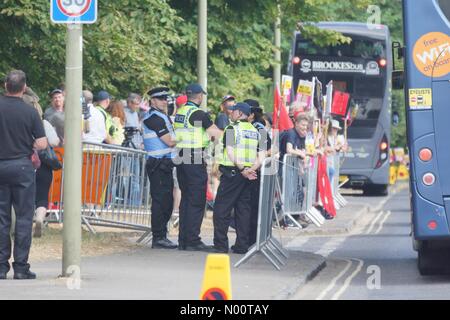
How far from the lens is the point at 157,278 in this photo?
547 inches

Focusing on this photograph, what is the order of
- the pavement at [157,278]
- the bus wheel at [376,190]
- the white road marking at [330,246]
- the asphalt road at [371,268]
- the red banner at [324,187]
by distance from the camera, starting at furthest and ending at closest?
the bus wheel at [376,190] → the red banner at [324,187] → the white road marking at [330,246] → the asphalt road at [371,268] → the pavement at [157,278]

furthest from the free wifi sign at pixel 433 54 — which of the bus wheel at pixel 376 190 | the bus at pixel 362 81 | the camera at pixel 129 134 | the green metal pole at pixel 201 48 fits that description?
the bus wheel at pixel 376 190

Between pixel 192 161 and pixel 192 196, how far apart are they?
0.42m

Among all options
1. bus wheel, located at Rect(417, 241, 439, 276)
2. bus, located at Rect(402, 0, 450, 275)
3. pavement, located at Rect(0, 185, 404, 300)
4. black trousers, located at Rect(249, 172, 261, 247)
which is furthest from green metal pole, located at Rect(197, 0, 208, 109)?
bus, located at Rect(402, 0, 450, 275)

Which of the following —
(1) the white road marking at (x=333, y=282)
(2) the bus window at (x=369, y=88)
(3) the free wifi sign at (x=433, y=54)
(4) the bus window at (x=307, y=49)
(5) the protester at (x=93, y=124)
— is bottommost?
(1) the white road marking at (x=333, y=282)

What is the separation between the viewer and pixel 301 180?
24297 mm

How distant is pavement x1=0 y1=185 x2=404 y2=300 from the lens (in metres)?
12.4

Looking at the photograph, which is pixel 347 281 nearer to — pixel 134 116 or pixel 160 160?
pixel 160 160

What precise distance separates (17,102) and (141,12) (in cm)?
880

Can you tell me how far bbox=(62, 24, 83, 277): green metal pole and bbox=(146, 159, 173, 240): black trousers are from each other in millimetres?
4178

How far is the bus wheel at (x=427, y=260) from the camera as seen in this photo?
1548 centimetres

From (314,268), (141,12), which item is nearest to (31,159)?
(314,268)

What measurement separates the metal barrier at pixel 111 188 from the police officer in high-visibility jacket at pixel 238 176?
1.64 meters

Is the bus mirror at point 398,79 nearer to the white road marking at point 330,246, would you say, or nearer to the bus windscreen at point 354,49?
the white road marking at point 330,246
